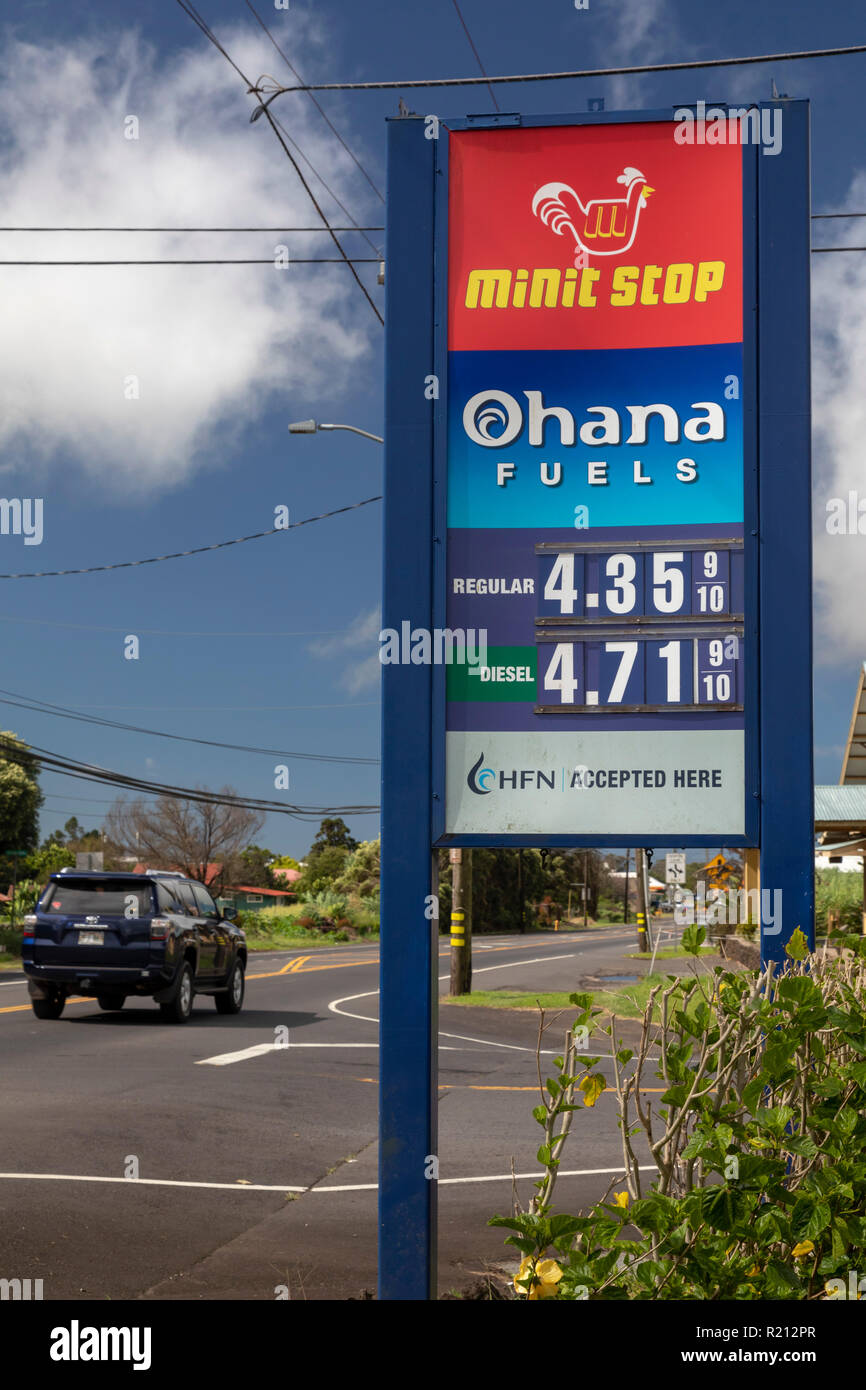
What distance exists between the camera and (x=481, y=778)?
16.0 feet

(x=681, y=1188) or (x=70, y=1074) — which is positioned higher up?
(x=681, y=1188)

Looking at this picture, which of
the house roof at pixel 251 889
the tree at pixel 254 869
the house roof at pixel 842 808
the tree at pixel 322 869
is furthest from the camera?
the tree at pixel 322 869

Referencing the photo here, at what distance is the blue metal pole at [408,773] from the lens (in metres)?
4.67

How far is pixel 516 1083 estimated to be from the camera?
12.7m

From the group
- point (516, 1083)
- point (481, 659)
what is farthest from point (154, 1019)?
point (481, 659)

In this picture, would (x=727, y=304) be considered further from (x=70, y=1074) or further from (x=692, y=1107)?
(x=70, y=1074)

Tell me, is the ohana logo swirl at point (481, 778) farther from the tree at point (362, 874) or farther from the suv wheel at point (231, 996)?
the tree at point (362, 874)

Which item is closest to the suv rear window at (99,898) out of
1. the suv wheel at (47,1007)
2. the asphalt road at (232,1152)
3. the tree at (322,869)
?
the suv wheel at (47,1007)

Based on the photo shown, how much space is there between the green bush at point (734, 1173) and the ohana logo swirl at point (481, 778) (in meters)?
1.11

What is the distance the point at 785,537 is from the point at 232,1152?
20.2 feet

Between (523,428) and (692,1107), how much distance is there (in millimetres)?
2544

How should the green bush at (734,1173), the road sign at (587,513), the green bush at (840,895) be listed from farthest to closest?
the green bush at (840,895), the road sign at (587,513), the green bush at (734,1173)

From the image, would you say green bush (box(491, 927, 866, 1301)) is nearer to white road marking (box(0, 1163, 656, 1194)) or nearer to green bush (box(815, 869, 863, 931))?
white road marking (box(0, 1163, 656, 1194))

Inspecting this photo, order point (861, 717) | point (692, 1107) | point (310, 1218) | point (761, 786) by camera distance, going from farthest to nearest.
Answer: point (861, 717), point (310, 1218), point (761, 786), point (692, 1107)
